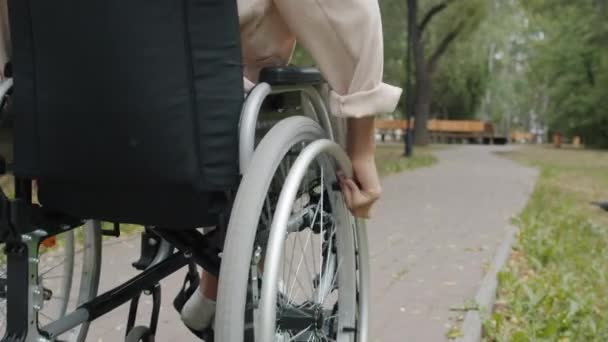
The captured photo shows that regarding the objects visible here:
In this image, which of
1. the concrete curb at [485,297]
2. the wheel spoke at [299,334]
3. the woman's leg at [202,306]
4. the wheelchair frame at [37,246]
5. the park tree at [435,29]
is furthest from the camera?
the park tree at [435,29]

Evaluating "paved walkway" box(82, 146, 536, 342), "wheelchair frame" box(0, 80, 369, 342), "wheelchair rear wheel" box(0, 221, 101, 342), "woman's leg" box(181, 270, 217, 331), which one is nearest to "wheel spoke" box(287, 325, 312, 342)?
"wheelchair frame" box(0, 80, 369, 342)

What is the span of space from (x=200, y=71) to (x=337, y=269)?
87 centimetres

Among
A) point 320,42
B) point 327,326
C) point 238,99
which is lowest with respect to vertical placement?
point 327,326

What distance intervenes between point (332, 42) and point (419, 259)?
3.83 meters

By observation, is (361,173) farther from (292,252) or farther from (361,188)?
(292,252)

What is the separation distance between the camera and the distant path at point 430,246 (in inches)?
150

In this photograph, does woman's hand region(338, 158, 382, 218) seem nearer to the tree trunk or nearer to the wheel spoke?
the wheel spoke

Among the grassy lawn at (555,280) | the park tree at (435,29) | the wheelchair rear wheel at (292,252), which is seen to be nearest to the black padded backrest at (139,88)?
the wheelchair rear wheel at (292,252)

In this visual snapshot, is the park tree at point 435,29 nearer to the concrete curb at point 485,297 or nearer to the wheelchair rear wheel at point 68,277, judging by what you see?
the concrete curb at point 485,297

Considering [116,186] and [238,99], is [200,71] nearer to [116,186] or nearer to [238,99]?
[238,99]

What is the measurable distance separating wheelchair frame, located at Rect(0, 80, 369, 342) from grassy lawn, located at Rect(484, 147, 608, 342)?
199 centimetres

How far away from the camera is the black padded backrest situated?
158cm

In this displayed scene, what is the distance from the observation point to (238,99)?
5.45 ft

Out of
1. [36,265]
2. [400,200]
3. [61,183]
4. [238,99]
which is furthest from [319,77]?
[400,200]
